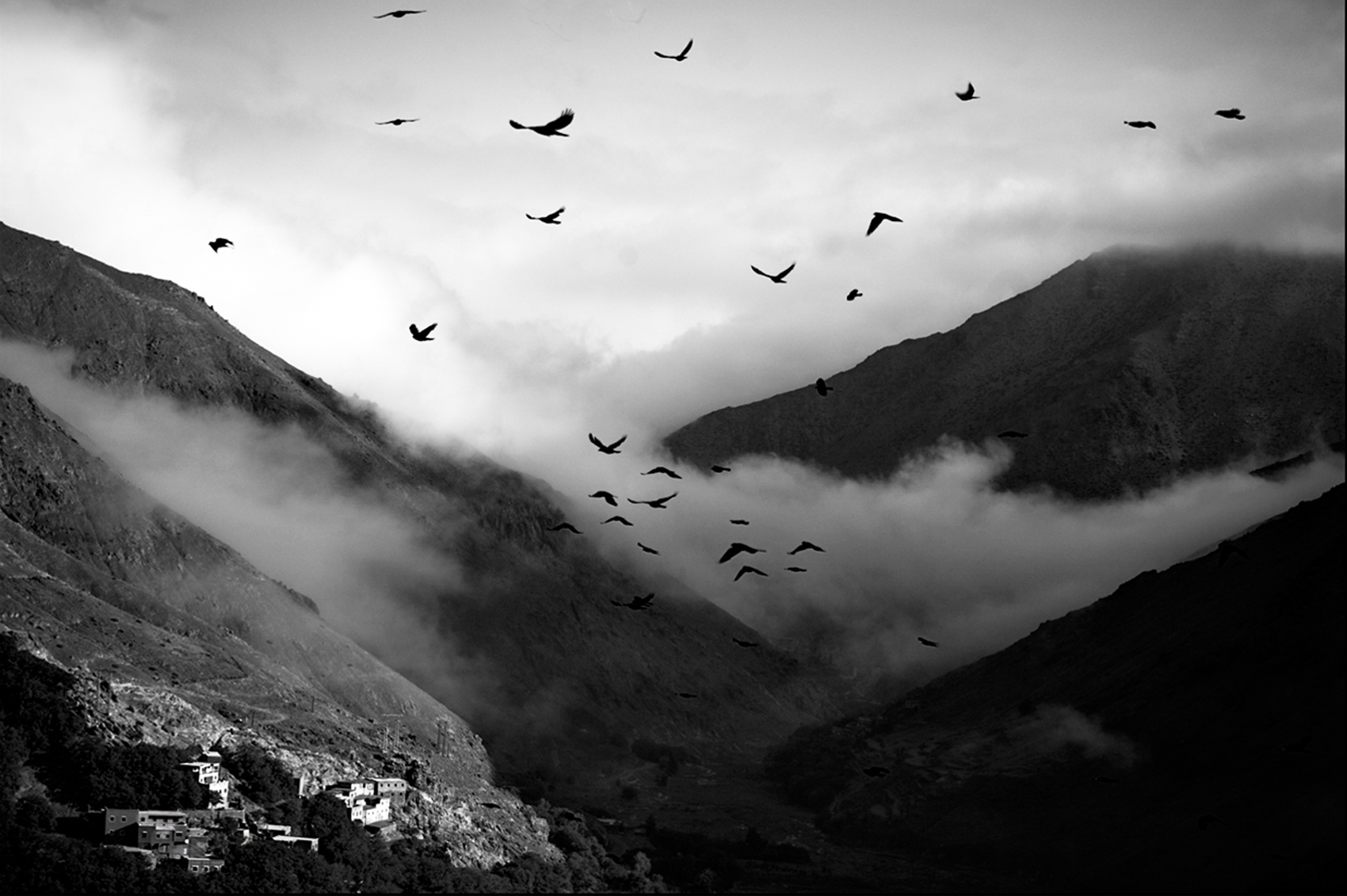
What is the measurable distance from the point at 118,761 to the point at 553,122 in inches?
4489

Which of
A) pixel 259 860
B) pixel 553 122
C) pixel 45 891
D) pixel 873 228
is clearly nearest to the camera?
pixel 553 122

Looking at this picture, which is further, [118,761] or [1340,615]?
[118,761]

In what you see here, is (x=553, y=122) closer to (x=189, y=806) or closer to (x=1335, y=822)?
(x=1335, y=822)

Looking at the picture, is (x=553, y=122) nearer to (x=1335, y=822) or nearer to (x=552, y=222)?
(x=552, y=222)

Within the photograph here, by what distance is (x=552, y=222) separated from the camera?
463ft

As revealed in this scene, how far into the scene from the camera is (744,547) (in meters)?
138

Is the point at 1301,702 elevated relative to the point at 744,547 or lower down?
lower down

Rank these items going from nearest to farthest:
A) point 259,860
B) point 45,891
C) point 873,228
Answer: point 873,228 < point 45,891 < point 259,860

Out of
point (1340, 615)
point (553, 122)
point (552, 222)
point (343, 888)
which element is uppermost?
point (553, 122)

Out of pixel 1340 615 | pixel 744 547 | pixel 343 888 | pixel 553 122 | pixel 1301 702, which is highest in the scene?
pixel 553 122

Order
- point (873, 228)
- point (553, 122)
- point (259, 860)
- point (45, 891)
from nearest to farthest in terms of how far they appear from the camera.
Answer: point (553, 122) → point (873, 228) → point (45, 891) → point (259, 860)

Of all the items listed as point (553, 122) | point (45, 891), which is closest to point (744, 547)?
point (553, 122)

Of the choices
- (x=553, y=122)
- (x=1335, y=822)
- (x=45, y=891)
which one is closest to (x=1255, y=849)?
(x=1335, y=822)

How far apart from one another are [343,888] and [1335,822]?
103 meters
